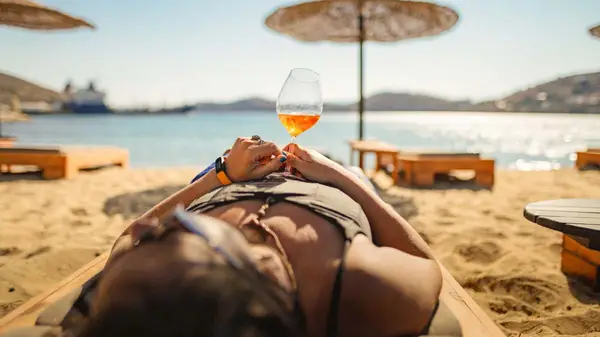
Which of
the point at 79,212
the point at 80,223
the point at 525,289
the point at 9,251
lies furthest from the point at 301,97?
the point at 79,212

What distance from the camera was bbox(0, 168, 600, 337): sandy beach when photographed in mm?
2312

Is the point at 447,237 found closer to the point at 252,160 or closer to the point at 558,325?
the point at 558,325

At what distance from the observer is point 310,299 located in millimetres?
984

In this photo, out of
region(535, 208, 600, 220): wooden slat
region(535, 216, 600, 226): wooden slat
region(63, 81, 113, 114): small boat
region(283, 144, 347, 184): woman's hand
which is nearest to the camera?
region(283, 144, 347, 184): woman's hand

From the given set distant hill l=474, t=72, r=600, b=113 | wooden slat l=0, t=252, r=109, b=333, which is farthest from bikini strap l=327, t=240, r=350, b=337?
distant hill l=474, t=72, r=600, b=113

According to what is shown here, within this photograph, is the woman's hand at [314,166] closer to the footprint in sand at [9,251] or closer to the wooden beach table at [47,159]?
the footprint in sand at [9,251]

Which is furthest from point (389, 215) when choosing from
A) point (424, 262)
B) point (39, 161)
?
point (39, 161)

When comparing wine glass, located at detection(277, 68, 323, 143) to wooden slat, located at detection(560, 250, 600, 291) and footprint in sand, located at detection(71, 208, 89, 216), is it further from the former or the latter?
footprint in sand, located at detection(71, 208, 89, 216)

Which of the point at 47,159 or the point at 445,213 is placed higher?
the point at 47,159

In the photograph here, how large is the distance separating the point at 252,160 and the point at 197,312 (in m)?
0.95

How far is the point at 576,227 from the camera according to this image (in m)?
1.92

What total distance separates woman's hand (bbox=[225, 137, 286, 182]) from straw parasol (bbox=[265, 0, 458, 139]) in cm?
545

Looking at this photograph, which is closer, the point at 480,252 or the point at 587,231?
the point at 587,231

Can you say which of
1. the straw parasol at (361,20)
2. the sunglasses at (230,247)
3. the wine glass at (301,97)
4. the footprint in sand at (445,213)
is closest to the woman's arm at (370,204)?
the wine glass at (301,97)
